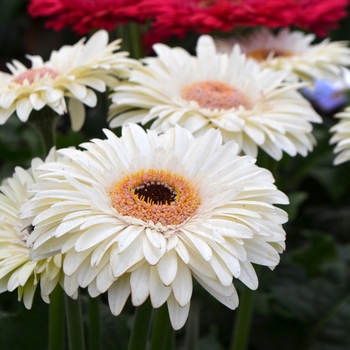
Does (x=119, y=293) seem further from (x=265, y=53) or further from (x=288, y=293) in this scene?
(x=265, y=53)

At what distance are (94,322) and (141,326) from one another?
23cm

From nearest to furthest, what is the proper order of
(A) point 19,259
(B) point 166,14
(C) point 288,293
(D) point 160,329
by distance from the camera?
(A) point 19,259 → (D) point 160,329 → (B) point 166,14 → (C) point 288,293

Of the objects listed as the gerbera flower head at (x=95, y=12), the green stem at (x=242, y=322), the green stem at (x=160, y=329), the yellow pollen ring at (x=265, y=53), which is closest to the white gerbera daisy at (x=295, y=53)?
the yellow pollen ring at (x=265, y=53)

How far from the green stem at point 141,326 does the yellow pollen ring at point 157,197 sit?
83 mm

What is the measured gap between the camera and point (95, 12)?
101cm

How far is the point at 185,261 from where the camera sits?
492 millimetres

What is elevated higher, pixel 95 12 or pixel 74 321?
pixel 95 12

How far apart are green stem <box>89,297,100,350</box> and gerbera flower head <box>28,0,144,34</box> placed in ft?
1.60

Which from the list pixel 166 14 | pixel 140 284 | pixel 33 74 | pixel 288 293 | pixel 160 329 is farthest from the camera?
pixel 288 293

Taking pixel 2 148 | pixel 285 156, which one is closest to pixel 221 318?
pixel 285 156

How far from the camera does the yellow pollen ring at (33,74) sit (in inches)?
31.9

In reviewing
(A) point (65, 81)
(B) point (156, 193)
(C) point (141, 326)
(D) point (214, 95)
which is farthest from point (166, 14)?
(C) point (141, 326)

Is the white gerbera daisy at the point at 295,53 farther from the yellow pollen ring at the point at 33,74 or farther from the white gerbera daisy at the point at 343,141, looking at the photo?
the yellow pollen ring at the point at 33,74

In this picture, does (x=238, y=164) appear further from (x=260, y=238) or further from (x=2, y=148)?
(x=2, y=148)
